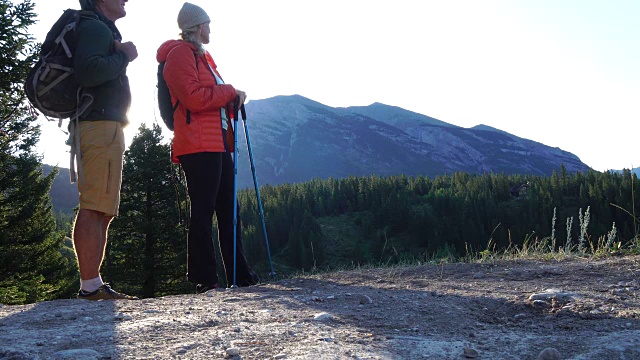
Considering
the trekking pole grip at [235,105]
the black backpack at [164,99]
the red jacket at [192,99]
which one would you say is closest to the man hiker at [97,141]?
the red jacket at [192,99]

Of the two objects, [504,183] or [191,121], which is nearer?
[191,121]

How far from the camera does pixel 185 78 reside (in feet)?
13.6

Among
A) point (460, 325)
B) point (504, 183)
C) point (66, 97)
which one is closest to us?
point (460, 325)

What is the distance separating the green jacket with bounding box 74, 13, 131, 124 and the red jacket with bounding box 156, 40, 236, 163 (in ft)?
1.32

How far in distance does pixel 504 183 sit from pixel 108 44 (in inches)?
3688

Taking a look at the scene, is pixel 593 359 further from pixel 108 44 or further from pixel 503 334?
pixel 108 44

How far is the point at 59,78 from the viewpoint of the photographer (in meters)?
3.57

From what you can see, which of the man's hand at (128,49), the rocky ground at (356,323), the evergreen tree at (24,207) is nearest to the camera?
the rocky ground at (356,323)

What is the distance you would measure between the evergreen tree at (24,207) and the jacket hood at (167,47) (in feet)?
23.2

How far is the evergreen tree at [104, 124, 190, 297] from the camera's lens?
72.8 feet

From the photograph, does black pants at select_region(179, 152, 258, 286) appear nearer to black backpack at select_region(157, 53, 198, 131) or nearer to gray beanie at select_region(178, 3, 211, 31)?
black backpack at select_region(157, 53, 198, 131)

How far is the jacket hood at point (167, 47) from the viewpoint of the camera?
426 centimetres

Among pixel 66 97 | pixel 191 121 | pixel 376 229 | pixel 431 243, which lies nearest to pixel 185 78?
pixel 191 121

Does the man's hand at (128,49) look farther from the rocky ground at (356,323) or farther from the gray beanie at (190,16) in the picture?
the rocky ground at (356,323)
